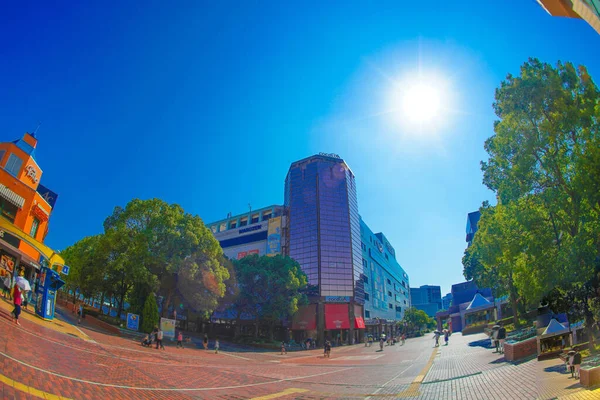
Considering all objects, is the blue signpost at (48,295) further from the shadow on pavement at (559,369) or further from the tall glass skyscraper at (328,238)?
the tall glass skyscraper at (328,238)

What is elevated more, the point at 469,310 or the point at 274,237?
the point at 274,237

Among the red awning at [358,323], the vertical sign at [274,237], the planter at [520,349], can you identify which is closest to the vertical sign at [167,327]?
the planter at [520,349]

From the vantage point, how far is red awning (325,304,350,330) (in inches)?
2222

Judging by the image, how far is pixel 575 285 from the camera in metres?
12.9

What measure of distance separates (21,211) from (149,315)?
13.2 meters

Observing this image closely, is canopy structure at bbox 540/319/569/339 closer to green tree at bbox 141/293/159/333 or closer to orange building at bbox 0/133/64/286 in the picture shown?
green tree at bbox 141/293/159/333

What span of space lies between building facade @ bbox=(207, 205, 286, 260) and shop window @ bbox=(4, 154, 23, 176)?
45813 millimetres

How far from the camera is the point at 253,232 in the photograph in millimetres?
74750

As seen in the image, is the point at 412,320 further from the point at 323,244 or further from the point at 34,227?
the point at 34,227

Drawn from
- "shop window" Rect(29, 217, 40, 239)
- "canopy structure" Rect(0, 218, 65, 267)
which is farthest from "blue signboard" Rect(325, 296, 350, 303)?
"shop window" Rect(29, 217, 40, 239)

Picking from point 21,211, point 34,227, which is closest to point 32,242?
point 21,211

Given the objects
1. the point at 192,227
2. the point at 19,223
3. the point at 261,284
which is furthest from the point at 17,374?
the point at 261,284

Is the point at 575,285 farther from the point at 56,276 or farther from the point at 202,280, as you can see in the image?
the point at 202,280

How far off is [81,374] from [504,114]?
710 inches
